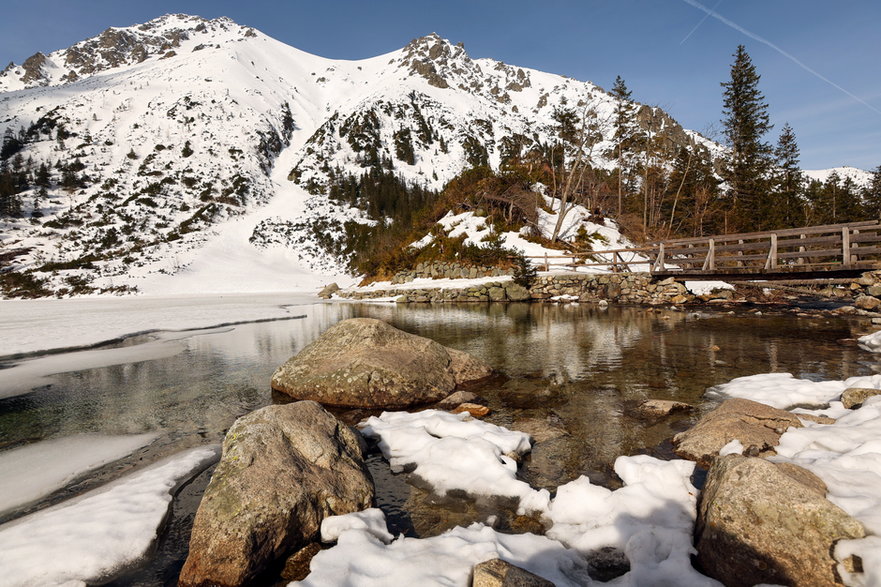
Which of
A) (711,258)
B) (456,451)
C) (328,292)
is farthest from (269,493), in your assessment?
(328,292)

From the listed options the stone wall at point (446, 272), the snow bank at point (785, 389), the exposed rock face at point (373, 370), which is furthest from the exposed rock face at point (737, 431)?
the stone wall at point (446, 272)

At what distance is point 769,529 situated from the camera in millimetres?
2541

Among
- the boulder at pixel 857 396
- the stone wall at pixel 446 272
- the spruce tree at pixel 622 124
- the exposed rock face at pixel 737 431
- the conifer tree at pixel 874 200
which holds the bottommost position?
the exposed rock face at pixel 737 431

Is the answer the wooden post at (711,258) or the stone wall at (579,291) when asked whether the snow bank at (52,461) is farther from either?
the wooden post at (711,258)

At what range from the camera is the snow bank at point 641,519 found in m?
2.75

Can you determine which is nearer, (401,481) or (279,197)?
(401,481)

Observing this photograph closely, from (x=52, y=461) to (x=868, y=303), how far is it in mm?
23275

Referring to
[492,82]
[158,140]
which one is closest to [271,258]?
[158,140]

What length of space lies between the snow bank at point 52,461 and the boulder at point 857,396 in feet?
31.4

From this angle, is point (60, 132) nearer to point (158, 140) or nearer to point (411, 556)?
point (158, 140)

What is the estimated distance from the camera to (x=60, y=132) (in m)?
76.6

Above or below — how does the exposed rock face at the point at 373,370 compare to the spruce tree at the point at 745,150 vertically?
below

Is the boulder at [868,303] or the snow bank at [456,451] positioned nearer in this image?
the snow bank at [456,451]

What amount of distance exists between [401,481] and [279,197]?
86627mm
